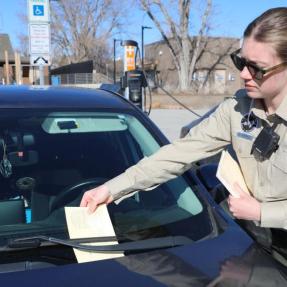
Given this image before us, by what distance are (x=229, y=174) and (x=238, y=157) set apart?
12 cm

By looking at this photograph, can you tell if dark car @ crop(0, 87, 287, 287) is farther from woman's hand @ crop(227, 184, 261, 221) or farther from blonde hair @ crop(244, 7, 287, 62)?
blonde hair @ crop(244, 7, 287, 62)

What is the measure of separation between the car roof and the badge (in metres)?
0.78

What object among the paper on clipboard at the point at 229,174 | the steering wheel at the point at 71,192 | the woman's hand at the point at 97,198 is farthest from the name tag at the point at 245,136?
the steering wheel at the point at 71,192

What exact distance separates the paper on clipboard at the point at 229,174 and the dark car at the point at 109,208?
15 centimetres

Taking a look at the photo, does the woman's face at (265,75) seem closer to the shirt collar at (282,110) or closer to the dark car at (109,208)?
the shirt collar at (282,110)

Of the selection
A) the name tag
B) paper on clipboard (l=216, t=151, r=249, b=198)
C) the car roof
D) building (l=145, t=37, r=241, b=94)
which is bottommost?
building (l=145, t=37, r=241, b=94)

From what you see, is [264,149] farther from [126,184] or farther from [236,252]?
[126,184]

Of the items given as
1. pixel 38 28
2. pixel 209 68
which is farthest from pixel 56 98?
pixel 209 68

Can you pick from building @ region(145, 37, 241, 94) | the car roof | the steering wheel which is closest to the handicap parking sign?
the car roof

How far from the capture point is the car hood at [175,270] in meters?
1.62

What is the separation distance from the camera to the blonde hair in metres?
1.92

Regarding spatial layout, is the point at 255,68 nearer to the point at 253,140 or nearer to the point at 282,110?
the point at 282,110

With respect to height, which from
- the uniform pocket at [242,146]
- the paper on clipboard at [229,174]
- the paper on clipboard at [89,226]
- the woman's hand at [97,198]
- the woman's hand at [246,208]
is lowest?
the paper on clipboard at [89,226]

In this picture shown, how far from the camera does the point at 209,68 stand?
38.5m
